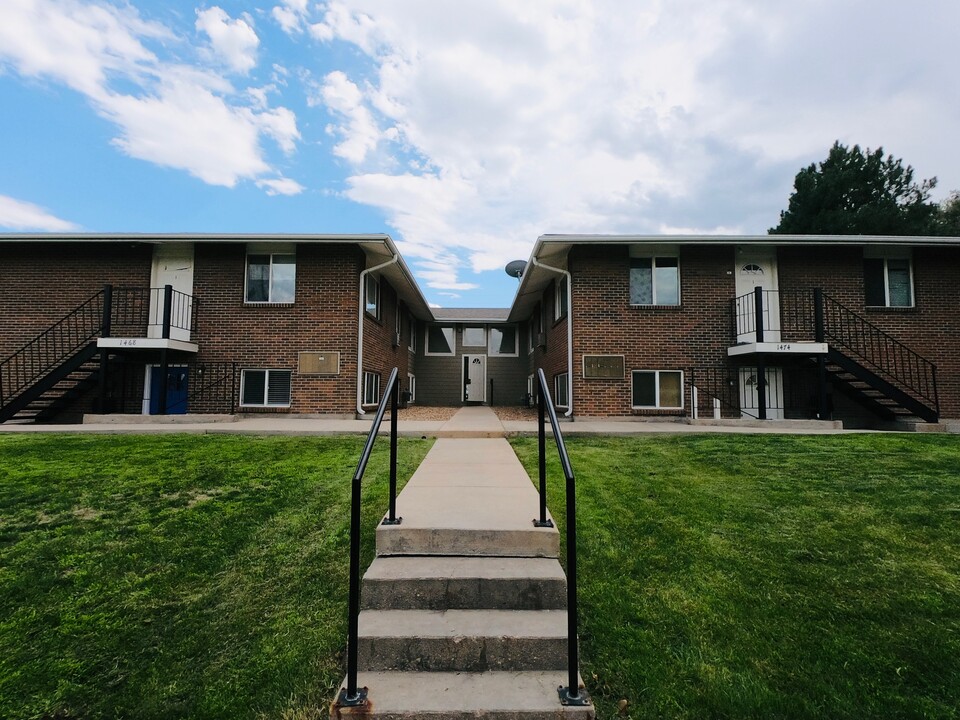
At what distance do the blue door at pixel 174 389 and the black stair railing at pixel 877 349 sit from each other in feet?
47.9

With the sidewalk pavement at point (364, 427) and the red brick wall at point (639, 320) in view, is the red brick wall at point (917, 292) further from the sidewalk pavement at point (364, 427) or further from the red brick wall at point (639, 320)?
the sidewalk pavement at point (364, 427)

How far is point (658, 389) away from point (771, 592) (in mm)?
7999

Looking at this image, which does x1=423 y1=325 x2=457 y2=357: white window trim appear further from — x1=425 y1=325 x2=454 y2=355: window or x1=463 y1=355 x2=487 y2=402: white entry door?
x1=463 y1=355 x2=487 y2=402: white entry door

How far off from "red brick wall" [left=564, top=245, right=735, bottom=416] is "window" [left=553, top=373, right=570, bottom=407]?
4.96ft

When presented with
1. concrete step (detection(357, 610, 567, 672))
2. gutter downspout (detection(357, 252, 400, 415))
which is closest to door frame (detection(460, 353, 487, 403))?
gutter downspout (detection(357, 252, 400, 415))

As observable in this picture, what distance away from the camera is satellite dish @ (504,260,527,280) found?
21.8 meters

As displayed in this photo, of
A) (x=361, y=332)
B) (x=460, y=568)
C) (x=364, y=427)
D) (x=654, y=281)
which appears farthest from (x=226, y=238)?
(x=460, y=568)

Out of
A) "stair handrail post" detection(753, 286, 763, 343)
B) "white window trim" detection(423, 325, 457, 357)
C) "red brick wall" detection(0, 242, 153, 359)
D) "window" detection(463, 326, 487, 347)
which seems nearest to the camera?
"stair handrail post" detection(753, 286, 763, 343)

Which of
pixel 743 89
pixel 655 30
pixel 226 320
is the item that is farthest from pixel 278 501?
pixel 743 89

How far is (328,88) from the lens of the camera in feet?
34.2

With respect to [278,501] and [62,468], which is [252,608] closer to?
[278,501]

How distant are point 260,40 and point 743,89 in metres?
10.9

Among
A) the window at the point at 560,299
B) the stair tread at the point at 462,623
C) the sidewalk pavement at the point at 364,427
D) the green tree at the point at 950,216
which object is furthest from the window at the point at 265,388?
the green tree at the point at 950,216

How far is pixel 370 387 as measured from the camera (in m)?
12.0
